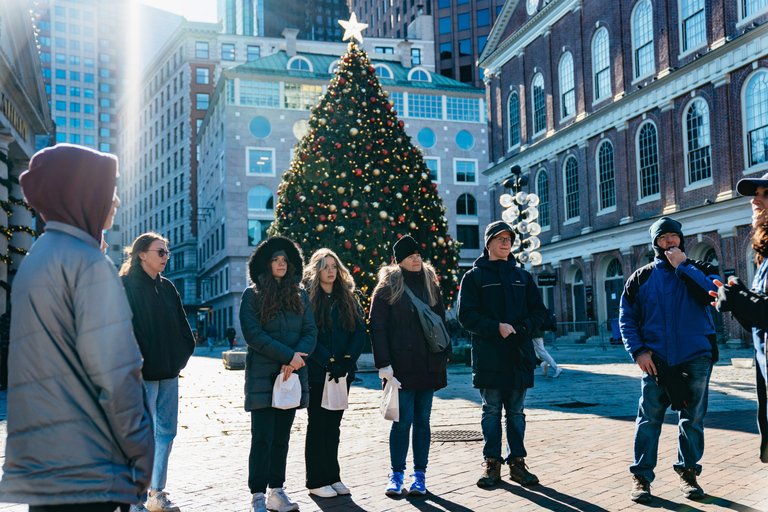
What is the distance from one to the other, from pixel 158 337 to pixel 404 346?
6.28 feet

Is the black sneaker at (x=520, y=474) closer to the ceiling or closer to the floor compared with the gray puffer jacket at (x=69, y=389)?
closer to the floor

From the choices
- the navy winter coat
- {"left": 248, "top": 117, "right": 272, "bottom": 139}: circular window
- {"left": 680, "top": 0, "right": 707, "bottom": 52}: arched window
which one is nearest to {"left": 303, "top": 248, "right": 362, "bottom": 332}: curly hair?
the navy winter coat

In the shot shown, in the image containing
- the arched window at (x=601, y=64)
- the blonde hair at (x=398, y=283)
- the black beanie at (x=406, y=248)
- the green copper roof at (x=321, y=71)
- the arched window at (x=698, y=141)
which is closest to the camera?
the blonde hair at (x=398, y=283)

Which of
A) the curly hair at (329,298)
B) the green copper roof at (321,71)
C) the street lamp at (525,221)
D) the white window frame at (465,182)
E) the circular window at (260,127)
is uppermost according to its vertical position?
the green copper roof at (321,71)

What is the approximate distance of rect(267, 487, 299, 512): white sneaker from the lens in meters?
5.14

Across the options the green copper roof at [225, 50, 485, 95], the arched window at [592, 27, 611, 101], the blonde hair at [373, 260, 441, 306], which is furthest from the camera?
the green copper roof at [225, 50, 485, 95]

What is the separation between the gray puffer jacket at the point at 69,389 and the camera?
8.05ft

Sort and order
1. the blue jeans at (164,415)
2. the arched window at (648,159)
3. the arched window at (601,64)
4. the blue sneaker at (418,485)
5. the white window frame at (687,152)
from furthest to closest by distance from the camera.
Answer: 1. the arched window at (601,64)
2. the arched window at (648,159)
3. the white window frame at (687,152)
4. the blue sneaker at (418,485)
5. the blue jeans at (164,415)

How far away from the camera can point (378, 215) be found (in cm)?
1922

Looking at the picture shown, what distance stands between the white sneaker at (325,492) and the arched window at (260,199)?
46214 mm

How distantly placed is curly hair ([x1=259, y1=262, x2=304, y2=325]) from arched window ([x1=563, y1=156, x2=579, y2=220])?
32.4m

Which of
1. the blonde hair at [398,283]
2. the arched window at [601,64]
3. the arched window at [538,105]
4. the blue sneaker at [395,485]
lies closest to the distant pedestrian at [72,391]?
the blue sneaker at [395,485]

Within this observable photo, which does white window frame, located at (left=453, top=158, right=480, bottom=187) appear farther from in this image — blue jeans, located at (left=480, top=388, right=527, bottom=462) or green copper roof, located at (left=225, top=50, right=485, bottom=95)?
blue jeans, located at (left=480, top=388, right=527, bottom=462)

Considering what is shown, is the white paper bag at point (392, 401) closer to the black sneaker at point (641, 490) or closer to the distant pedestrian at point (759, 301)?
the black sneaker at point (641, 490)
